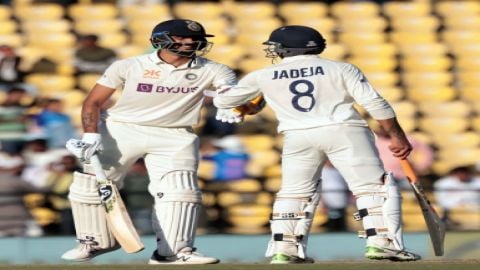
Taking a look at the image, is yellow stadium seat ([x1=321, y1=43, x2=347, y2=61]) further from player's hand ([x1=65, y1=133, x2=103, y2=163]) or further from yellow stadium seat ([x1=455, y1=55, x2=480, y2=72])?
player's hand ([x1=65, y1=133, x2=103, y2=163])

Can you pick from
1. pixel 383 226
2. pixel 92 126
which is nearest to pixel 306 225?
pixel 383 226

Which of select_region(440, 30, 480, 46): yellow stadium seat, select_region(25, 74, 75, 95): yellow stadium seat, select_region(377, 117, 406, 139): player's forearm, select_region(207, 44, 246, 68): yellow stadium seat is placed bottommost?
select_region(377, 117, 406, 139): player's forearm

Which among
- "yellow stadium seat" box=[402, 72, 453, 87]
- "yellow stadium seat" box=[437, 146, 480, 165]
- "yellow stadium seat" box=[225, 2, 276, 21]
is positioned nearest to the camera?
"yellow stadium seat" box=[437, 146, 480, 165]

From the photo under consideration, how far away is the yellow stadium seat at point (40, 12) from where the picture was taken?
607 inches

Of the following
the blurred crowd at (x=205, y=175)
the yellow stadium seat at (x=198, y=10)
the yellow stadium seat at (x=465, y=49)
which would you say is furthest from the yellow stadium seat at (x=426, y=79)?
the yellow stadium seat at (x=198, y=10)

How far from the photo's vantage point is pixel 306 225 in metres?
9.27

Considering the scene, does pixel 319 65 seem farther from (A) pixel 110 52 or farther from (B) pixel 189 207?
(A) pixel 110 52

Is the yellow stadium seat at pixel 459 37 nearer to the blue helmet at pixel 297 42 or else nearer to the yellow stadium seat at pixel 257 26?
the yellow stadium seat at pixel 257 26

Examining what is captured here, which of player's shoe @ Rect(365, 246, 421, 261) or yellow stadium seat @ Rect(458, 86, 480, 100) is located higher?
yellow stadium seat @ Rect(458, 86, 480, 100)

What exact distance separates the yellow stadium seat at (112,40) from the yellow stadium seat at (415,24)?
3.19 meters

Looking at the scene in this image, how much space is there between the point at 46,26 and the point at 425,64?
4191 mm

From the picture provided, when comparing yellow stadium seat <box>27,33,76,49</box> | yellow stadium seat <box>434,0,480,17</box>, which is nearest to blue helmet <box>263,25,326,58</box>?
yellow stadium seat <box>27,33,76,49</box>

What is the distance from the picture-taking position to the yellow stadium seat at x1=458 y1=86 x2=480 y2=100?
15.4 metres

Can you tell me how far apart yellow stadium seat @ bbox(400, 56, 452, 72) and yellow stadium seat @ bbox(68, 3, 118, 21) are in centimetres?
328
